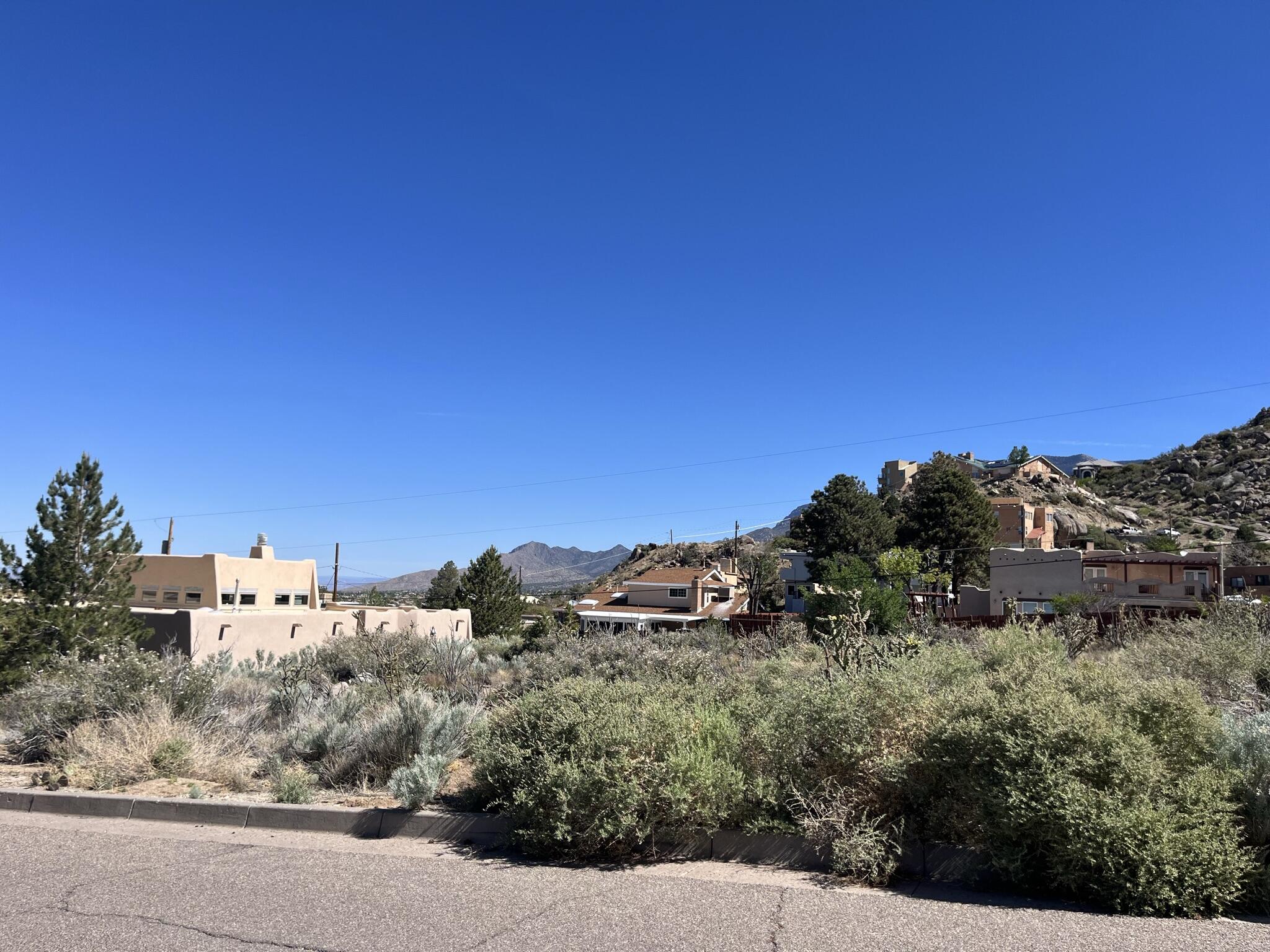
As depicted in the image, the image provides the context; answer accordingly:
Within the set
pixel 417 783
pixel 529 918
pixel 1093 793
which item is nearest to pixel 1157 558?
pixel 1093 793

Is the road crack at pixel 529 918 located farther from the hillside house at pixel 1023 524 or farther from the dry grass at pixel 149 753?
the hillside house at pixel 1023 524

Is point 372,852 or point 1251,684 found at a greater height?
point 1251,684

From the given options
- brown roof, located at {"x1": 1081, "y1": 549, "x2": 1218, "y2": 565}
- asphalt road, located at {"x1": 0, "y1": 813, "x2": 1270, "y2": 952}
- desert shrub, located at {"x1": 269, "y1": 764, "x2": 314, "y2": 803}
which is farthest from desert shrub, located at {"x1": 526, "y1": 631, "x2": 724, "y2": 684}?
brown roof, located at {"x1": 1081, "y1": 549, "x2": 1218, "y2": 565}

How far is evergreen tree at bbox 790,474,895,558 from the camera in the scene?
6178cm

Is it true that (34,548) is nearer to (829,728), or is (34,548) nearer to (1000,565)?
(829,728)

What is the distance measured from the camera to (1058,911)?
14.9 feet

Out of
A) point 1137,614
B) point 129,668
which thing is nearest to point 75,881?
point 129,668

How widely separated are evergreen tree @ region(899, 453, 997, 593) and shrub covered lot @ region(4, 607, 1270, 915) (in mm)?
51688

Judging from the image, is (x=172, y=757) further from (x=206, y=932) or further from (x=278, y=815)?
(x=206, y=932)

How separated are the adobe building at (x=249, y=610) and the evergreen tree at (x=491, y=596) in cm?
153

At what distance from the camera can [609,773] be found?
594 cm

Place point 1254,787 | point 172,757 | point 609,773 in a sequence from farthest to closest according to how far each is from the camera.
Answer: point 172,757, point 609,773, point 1254,787

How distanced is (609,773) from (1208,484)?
10529 cm

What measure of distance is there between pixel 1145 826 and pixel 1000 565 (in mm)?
52396
